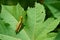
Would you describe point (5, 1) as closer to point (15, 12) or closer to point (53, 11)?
point (15, 12)

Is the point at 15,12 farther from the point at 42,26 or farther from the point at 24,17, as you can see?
the point at 42,26

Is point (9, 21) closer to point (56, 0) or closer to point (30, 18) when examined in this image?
point (30, 18)

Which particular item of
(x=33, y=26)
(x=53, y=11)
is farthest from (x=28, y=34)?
(x=53, y=11)

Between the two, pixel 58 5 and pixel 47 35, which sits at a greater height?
pixel 58 5

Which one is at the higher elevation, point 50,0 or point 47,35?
point 50,0

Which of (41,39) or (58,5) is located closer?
(41,39)

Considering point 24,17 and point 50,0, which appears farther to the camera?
point 50,0

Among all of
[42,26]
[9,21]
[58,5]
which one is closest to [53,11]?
[58,5]

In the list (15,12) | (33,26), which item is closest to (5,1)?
(15,12)
